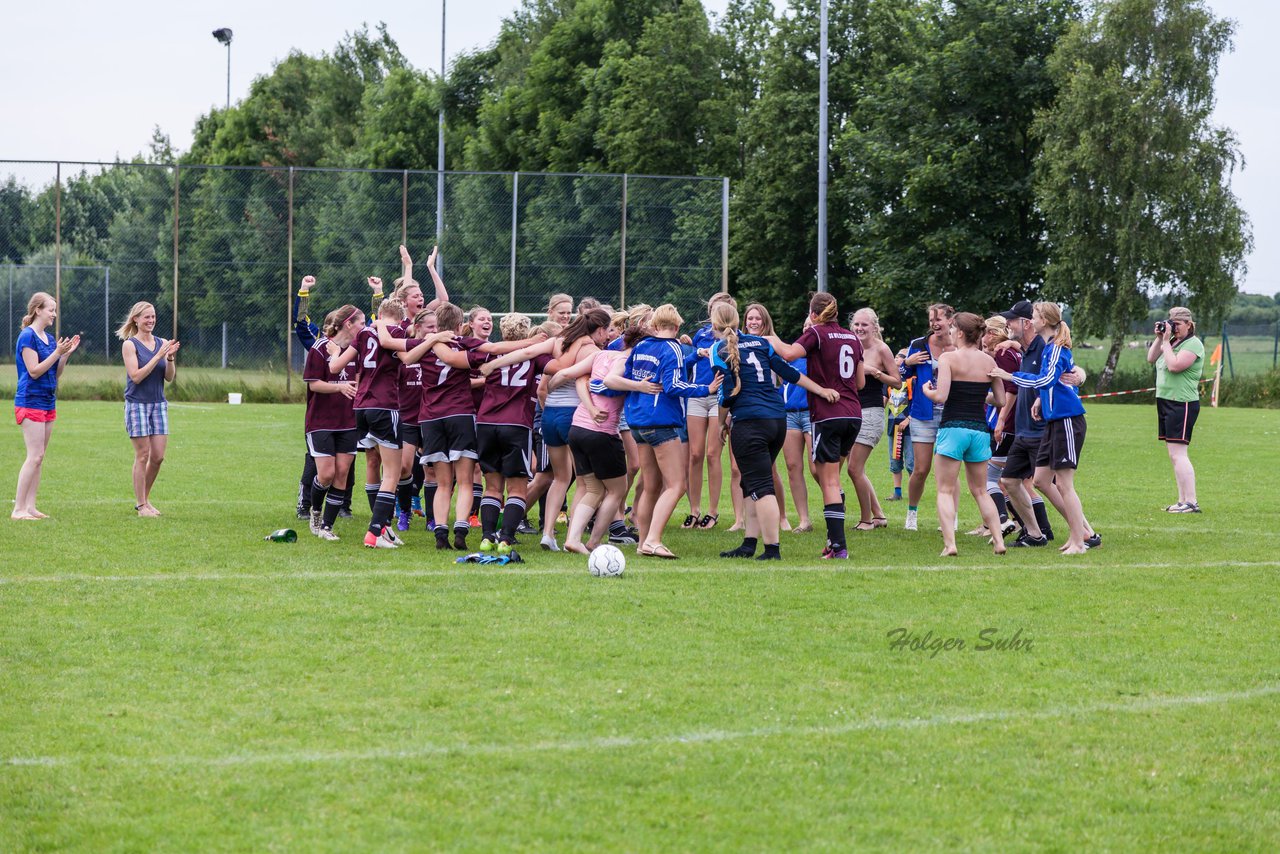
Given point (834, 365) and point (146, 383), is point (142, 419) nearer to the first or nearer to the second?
point (146, 383)

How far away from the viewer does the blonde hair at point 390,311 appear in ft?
34.4

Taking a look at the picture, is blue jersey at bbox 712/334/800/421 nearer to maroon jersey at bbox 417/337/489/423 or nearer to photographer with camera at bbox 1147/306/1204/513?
maroon jersey at bbox 417/337/489/423

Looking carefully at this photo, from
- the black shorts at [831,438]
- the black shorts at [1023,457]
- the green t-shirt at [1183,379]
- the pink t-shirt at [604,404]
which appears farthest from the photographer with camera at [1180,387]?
the pink t-shirt at [604,404]

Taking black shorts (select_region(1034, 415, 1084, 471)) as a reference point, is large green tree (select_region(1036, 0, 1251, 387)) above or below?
above

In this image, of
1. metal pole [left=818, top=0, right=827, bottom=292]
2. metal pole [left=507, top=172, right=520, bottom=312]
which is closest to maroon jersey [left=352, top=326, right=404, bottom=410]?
metal pole [left=507, top=172, right=520, bottom=312]

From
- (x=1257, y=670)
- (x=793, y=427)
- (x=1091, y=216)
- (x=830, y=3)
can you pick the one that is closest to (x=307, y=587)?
(x=793, y=427)

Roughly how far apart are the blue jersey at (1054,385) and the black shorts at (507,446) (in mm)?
Result: 3950

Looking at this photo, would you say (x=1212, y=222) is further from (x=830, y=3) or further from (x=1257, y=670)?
(x=1257, y=670)

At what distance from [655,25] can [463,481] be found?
39.6 metres

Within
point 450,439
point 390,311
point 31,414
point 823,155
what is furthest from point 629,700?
point 823,155

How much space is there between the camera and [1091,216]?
A: 38.0 meters

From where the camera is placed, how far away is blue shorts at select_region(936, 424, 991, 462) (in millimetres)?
10117

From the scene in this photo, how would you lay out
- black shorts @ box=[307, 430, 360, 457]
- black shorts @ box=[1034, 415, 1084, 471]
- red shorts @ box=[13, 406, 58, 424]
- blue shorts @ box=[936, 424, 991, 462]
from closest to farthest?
1. blue shorts @ box=[936, 424, 991, 462]
2. black shorts @ box=[1034, 415, 1084, 471]
3. black shorts @ box=[307, 430, 360, 457]
4. red shorts @ box=[13, 406, 58, 424]

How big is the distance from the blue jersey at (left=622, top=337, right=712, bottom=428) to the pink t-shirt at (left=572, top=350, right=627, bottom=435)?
0.12m
